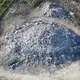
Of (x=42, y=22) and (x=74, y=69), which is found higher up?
(x=42, y=22)

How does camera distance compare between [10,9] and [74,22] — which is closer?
[74,22]

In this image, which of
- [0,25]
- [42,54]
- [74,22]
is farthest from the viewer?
[0,25]

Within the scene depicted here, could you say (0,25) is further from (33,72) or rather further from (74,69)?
(74,69)

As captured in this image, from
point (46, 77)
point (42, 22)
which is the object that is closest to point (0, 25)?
point (42, 22)

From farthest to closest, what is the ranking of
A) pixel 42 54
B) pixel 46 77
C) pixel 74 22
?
pixel 74 22 < pixel 42 54 < pixel 46 77

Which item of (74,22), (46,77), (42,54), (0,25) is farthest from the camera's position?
(0,25)

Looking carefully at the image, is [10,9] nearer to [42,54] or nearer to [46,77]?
[42,54]

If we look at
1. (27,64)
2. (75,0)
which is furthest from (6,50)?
(75,0)

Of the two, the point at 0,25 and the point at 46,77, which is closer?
the point at 46,77
